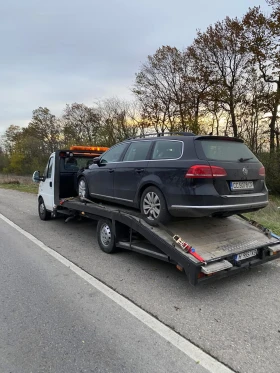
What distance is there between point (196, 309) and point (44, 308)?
1.84 meters

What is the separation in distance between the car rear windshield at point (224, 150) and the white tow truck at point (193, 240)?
1.22 metres

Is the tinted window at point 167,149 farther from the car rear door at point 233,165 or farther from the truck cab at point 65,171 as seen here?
the truck cab at point 65,171

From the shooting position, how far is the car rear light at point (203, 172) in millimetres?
4160

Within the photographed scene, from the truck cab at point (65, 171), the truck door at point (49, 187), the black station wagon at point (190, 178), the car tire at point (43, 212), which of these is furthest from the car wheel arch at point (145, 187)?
the car tire at point (43, 212)

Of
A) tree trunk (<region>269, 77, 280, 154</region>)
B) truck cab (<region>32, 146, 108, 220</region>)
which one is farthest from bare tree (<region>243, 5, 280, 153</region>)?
truck cab (<region>32, 146, 108, 220</region>)

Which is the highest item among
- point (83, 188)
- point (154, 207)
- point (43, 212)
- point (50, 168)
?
point (50, 168)

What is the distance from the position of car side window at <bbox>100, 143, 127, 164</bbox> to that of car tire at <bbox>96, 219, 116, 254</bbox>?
4.08 feet

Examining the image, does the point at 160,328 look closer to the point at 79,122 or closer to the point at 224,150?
the point at 224,150

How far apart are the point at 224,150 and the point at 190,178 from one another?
2.68 feet

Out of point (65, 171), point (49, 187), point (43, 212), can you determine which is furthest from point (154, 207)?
point (43, 212)

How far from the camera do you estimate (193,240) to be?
14.6 ft

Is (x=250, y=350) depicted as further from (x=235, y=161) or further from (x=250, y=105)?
(x=250, y=105)

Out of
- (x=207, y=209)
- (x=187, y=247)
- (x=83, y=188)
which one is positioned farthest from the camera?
(x=83, y=188)

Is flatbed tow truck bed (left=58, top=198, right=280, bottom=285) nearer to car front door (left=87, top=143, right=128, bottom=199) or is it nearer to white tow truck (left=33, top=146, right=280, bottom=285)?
white tow truck (left=33, top=146, right=280, bottom=285)
